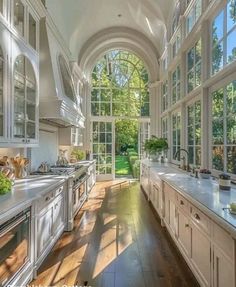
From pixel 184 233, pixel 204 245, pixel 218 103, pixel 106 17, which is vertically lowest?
pixel 184 233

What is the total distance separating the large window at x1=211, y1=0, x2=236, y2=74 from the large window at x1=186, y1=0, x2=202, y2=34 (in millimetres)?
866

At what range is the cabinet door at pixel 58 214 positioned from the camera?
3.29 metres

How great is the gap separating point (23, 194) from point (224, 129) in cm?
241

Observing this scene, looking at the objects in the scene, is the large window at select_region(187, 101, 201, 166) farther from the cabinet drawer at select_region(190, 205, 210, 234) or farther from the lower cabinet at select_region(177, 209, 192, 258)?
the cabinet drawer at select_region(190, 205, 210, 234)

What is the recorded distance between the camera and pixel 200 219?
220 cm

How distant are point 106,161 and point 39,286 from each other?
669 centimetres

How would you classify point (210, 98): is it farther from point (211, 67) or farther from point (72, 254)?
point (72, 254)

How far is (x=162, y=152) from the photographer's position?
23.7 ft

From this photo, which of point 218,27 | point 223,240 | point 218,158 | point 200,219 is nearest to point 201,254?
point 200,219

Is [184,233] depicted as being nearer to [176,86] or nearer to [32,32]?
[32,32]

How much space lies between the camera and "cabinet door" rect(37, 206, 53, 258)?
106 inches

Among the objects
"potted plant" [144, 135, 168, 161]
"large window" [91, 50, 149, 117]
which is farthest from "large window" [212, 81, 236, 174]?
"large window" [91, 50, 149, 117]

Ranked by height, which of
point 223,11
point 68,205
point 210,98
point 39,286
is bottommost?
point 39,286

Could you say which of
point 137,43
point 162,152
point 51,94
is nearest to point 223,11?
point 51,94
